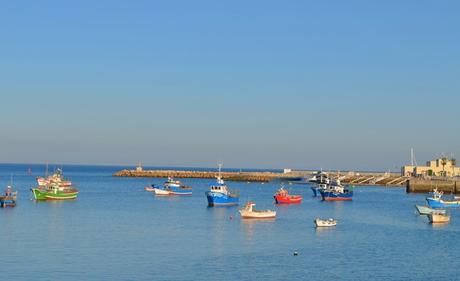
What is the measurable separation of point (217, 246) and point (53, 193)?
195 ft

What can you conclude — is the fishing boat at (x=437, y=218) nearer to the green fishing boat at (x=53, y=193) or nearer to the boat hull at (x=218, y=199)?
the boat hull at (x=218, y=199)

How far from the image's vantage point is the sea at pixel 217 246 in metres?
46.8

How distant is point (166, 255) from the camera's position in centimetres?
5319

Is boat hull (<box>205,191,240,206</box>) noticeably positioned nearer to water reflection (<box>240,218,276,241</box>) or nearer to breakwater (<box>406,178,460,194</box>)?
water reflection (<box>240,218,276,241</box>)

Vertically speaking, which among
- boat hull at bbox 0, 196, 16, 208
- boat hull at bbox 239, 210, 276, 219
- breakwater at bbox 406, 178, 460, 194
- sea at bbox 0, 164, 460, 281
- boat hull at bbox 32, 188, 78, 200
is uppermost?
breakwater at bbox 406, 178, 460, 194

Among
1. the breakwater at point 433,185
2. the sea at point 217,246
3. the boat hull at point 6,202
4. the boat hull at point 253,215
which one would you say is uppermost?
the breakwater at point 433,185

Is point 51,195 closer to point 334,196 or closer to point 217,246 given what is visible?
point 334,196

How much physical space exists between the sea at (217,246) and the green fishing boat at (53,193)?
595 inches

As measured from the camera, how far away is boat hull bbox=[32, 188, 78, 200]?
11088 cm

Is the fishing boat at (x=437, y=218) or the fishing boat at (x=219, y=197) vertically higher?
the fishing boat at (x=219, y=197)

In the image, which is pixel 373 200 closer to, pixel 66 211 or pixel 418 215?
pixel 418 215

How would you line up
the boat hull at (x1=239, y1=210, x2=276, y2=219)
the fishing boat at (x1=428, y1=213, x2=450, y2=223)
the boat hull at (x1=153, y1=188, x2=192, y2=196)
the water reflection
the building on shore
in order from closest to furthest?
the water reflection → the fishing boat at (x1=428, y1=213, x2=450, y2=223) → the boat hull at (x1=239, y1=210, x2=276, y2=219) → the boat hull at (x1=153, y1=188, x2=192, y2=196) → the building on shore

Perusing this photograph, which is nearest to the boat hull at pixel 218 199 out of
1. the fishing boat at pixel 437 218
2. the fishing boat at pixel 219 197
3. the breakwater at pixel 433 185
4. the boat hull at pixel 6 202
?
the fishing boat at pixel 219 197

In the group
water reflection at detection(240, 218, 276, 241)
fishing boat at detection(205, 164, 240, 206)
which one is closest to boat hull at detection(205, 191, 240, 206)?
fishing boat at detection(205, 164, 240, 206)
